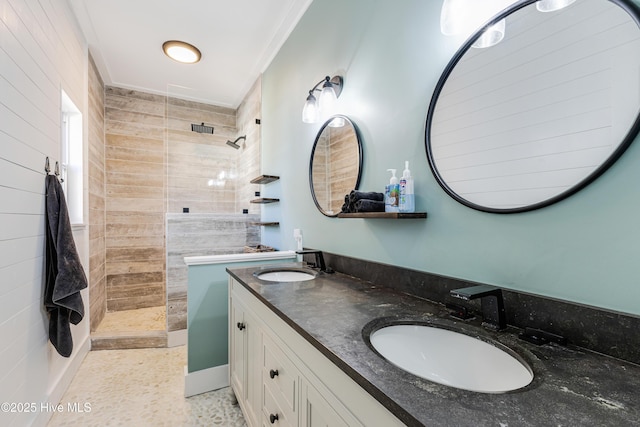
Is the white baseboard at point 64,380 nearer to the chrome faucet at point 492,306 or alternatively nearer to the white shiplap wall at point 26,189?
the white shiplap wall at point 26,189

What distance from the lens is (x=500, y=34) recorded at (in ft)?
3.01

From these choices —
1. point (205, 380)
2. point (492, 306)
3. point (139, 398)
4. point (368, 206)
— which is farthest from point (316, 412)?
point (139, 398)

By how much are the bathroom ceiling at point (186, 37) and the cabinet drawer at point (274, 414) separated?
99.6 inches

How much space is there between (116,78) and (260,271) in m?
3.25

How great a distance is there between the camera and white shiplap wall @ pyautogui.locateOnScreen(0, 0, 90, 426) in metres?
1.29

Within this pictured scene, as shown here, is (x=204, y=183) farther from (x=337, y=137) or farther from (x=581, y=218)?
(x=581, y=218)

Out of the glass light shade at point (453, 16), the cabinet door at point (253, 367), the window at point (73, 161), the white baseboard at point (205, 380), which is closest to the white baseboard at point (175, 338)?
the white baseboard at point (205, 380)

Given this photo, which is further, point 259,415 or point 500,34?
point 259,415

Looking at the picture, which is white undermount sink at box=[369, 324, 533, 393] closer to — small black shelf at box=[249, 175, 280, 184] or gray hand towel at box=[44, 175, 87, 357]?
gray hand towel at box=[44, 175, 87, 357]

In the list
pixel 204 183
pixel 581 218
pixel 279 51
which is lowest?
pixel 581 218

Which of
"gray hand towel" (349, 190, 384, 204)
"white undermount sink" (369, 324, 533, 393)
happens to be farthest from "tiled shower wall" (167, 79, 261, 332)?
"white undermount sink" (369, 324, 533, 393)

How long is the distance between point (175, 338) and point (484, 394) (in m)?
2.90

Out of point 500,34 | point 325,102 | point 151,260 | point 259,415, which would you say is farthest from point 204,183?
point 500,34

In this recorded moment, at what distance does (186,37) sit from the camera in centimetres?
262
